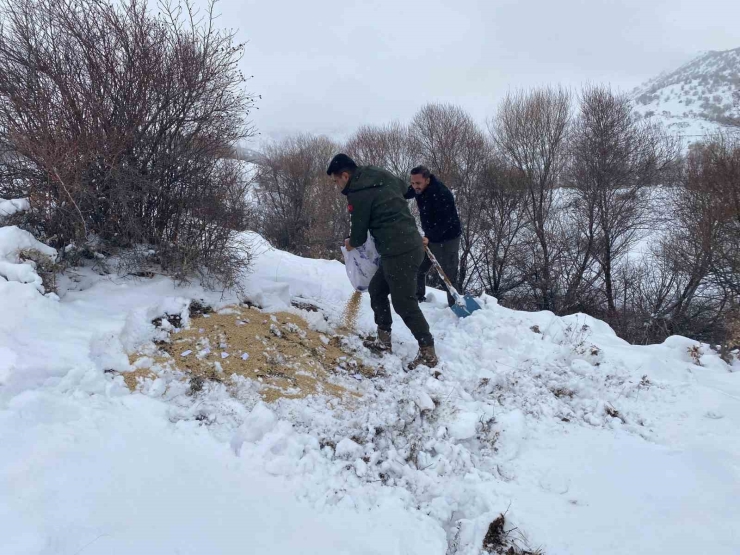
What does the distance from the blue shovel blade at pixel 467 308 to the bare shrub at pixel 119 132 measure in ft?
8.23

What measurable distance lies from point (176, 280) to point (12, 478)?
8.04ft

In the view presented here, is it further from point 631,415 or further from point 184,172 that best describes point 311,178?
point 631,415

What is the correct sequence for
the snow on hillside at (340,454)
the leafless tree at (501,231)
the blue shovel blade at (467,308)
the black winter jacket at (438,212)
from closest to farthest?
the snow on hillside at (340,454), the blue shovel blade at (467,308), the black winter jacket at (438,212), the leafless tree at (501,231)

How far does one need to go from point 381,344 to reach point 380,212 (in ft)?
4.18

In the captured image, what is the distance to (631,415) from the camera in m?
3.03

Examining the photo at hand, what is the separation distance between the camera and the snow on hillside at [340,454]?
5.61 feet

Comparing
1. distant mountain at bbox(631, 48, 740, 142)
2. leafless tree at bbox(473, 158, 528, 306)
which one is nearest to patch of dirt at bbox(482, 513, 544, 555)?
leafless tree at bbox(473, 158, 528, 306)

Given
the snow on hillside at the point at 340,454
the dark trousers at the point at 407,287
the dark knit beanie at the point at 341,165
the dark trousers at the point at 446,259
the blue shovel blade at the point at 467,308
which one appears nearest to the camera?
the snow on hillside at the point at 340,454

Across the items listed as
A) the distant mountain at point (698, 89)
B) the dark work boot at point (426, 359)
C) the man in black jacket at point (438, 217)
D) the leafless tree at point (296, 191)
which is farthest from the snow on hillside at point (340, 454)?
the distant mountain at point (698, 89)

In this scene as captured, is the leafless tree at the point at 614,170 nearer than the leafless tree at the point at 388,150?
Yes

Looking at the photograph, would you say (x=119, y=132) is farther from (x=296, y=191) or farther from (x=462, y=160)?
(x=296, y=191)

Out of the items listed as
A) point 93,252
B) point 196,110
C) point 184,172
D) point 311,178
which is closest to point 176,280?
point 93,252

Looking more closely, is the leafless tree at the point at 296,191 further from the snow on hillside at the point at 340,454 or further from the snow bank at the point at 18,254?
the snow on hillside at the point at 340,454

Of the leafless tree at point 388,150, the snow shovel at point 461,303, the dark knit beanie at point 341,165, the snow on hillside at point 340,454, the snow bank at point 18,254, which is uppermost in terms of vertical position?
the leafless tree at point 388,150
